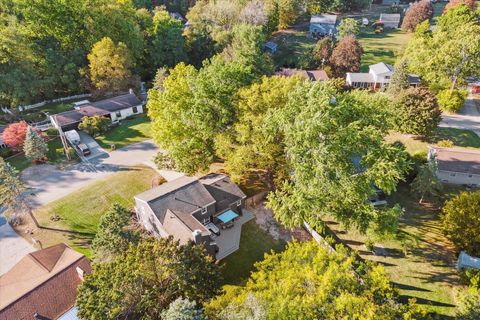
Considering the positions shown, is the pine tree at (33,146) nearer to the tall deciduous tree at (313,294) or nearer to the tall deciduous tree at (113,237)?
the tall deciduous tree at (113,237)

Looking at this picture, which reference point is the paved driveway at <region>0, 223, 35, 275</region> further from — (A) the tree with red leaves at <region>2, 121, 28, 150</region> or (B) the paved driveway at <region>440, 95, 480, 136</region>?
(B) the paved driveway at <region>440, 95, 480, 136</region>

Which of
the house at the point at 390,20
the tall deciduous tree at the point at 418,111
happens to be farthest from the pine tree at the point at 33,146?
the house at the point at 390,20

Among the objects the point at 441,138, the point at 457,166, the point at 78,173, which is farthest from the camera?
the point at 441,138

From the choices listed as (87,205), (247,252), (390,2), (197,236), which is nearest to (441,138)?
(247,252)

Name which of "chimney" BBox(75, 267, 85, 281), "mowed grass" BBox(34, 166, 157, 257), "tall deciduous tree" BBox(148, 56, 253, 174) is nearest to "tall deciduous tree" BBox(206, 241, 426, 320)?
"chimney" BBox(75, 267, 85, 281)

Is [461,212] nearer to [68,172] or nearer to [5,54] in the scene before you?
[68,172]

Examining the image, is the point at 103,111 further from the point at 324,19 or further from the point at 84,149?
the point at 324,19
